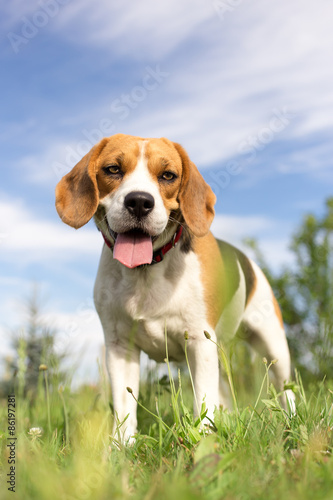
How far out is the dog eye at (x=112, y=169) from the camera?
3.46 meters

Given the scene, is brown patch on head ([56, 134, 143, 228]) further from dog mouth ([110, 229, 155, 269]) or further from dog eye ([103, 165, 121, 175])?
dog mouth ([110, 229, 155, 269])

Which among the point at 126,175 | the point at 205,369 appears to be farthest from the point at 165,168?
the point at 205,369

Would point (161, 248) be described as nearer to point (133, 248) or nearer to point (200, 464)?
point (133, 248)

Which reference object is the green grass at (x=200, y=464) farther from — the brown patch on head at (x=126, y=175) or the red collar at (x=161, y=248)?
the brown patch on head at (x=126, y=175)

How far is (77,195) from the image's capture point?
11.8 ft

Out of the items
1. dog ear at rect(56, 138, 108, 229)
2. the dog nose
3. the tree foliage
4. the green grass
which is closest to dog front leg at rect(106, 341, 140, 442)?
the green grass

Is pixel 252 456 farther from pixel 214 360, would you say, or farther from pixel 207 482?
pixel 214 360

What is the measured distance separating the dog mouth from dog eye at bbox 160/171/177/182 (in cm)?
44

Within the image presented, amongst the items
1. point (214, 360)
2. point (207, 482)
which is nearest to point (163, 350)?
point (214, 360)

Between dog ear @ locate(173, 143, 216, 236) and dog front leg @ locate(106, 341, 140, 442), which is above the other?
dog ear @ locate(173, 143, 216, 236)

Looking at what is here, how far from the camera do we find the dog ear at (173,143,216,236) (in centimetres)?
362

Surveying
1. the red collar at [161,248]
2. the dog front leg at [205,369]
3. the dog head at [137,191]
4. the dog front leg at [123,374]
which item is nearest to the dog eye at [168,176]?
the dog head at [137,191]

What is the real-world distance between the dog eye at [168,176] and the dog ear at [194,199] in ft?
0.44

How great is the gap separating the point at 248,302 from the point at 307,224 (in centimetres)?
405
